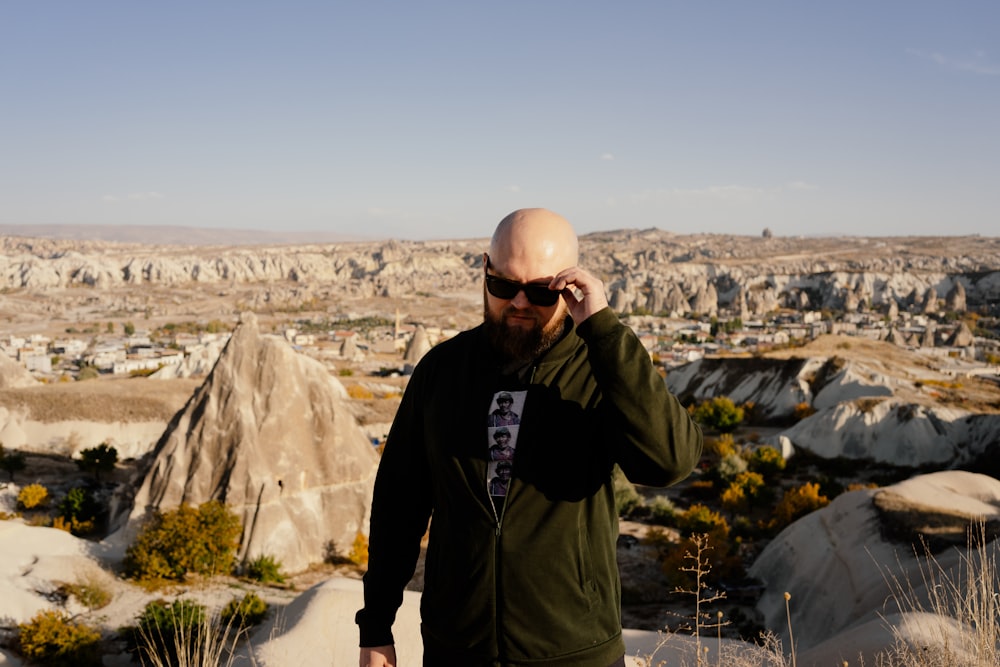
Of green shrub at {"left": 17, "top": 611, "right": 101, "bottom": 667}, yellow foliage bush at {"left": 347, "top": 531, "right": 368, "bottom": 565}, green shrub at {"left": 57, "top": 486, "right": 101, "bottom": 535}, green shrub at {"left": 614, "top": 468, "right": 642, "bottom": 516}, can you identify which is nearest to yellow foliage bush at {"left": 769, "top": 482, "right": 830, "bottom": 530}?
green shrub at {"left": 614, "top": 468, "right": 642, "bottom": 516}

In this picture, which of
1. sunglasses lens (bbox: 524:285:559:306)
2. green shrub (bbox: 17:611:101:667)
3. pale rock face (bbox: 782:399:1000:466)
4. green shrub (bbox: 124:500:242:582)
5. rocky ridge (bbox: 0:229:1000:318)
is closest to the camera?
sunglasses lens (bbox: 524:285:559:306)

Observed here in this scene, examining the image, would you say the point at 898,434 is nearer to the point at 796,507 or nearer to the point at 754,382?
the point at 796,507

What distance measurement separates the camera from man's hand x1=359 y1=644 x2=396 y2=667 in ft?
8.59

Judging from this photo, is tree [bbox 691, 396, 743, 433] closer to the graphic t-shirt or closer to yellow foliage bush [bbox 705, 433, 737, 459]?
yellow foliage bush [bbox 705, 433, 737, 459]

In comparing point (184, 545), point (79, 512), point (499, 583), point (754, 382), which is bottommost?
point (754, 382)

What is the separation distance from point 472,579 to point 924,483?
15693 millimetres

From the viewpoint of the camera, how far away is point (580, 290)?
2264 millimetres

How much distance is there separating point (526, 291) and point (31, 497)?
20268 millimetres

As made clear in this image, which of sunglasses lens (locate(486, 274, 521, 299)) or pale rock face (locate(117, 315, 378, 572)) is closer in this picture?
sunglasses lens (locate(486, 274, 521, 299))

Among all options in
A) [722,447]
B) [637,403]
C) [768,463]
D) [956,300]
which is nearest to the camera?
[637,403]

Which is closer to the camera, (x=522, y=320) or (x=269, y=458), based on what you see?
(x=522, y=320)

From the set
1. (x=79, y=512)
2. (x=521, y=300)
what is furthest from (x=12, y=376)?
(x=521, y=300)

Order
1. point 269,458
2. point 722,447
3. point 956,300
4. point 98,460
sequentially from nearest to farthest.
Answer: point 269,458, point 98,460, point 722,447, point 956,300

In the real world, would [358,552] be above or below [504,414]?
below
